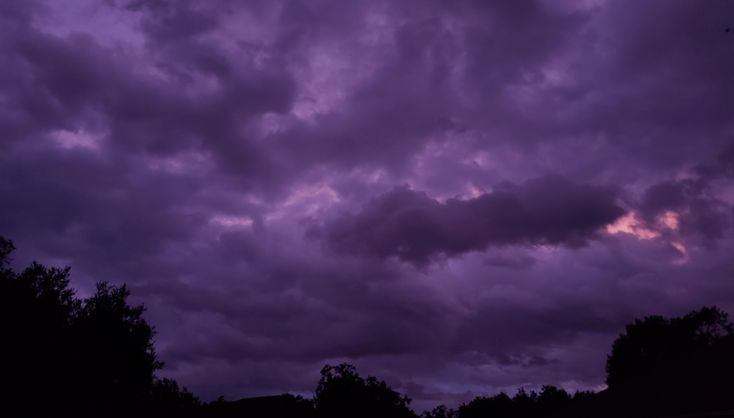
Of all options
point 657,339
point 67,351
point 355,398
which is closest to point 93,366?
point 67,351

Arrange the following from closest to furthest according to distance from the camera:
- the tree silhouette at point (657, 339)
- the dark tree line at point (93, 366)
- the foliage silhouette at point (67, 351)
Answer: the dark tree line at point (93, 366) → the foliage silhouette at point (67, 351) → the tree silhouette at point (657, 339)

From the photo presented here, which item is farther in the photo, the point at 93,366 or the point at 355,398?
the point at 355,398

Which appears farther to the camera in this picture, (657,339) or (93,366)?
(657,339)

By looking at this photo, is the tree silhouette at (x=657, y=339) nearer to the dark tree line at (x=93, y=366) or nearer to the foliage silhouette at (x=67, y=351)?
the dark tree line at (x=93, y=366)

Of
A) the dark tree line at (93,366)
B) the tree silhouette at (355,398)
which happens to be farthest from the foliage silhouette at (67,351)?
the tree silhouette at (355,398)

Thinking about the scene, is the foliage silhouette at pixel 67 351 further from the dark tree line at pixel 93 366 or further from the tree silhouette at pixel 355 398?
the tree silhouette at pixel 355 398

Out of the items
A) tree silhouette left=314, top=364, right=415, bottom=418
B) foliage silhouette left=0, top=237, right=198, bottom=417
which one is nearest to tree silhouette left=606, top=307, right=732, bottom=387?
tree silhouette left=314, top=364, right=415, bottom=418

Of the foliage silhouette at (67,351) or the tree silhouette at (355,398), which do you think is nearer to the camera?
the foliage silhouette at (67,351)

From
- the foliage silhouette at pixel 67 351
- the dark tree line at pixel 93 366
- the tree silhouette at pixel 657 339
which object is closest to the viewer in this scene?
the dark tree line at pixel 93 366

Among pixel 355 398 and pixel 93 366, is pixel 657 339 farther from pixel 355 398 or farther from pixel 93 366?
pixel 93 366

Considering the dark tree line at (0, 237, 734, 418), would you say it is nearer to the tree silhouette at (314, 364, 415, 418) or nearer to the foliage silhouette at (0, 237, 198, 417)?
the foliage silhouette at (0, 237, 198, 417)

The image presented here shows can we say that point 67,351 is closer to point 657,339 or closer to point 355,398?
point 355,398

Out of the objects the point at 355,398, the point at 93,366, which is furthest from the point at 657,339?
the point at 93,366

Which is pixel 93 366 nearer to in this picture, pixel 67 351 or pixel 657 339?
pixel 67 351
